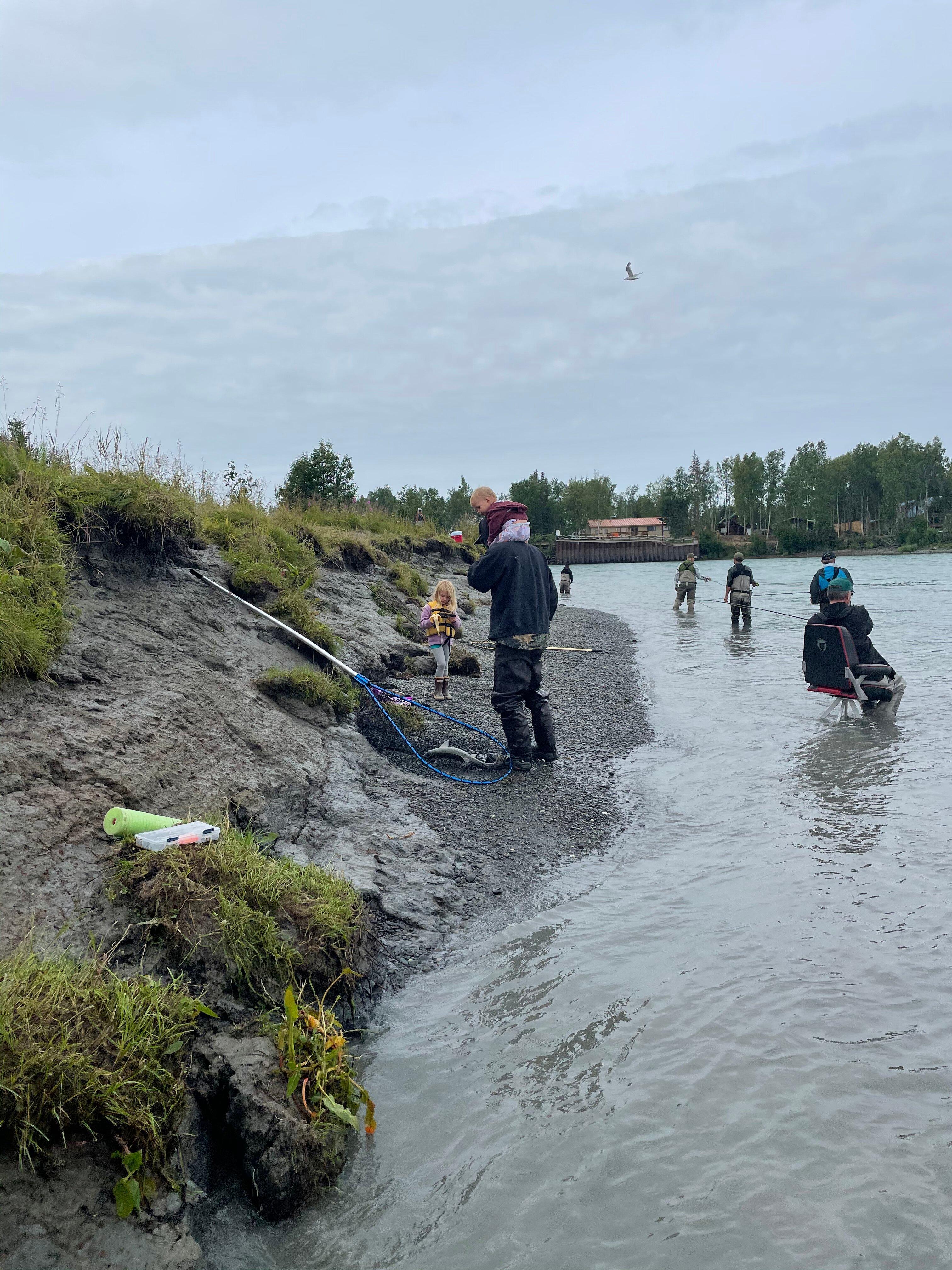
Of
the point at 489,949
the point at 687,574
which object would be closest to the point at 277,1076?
the point at 489,949

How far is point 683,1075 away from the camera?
3.65 m

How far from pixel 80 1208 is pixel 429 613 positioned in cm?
852

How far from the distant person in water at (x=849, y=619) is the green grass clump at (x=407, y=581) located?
7.68 m

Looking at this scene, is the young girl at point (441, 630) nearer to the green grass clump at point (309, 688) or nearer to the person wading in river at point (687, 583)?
the green grass clump at point (309, 688)

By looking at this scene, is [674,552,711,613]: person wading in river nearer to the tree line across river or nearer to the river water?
the river water

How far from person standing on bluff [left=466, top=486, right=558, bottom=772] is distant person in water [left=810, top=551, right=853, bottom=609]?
4.14 metres

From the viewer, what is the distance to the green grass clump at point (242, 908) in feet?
12.2

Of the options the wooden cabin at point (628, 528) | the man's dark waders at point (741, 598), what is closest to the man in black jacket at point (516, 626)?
the man's dark waders at point (741, 598)

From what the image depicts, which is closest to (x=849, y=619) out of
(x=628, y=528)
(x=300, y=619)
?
(x=300, y=619)

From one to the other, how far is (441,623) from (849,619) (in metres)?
5.30

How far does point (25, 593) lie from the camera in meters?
5.62

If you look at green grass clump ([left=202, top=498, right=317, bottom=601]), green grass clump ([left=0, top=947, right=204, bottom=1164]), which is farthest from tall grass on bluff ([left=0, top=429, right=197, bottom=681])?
green grass clump ([left=0, top=947, right=204, bottom=1164])

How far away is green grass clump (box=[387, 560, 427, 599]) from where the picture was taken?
16.0 m

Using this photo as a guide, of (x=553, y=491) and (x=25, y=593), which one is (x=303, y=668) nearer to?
(x=25, y=593)
